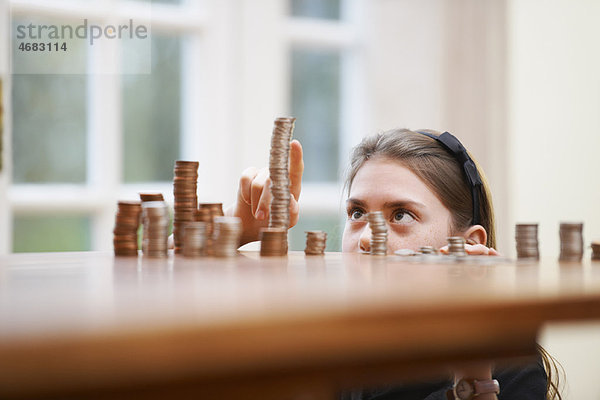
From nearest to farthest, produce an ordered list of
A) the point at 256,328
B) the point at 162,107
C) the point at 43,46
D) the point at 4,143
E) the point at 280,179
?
the point at 256,328 → the point at 280,179 → the point at 4,143 → the point at 43,46 → the point at 162,107

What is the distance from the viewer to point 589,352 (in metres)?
3.74

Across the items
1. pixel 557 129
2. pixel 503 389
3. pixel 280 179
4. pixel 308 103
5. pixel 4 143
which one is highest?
pixel 308 103

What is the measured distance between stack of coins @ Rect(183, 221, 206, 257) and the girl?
218 mm

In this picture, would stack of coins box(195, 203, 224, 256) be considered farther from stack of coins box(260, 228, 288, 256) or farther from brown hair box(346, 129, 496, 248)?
brown hair box(346, 129, 496, 248)

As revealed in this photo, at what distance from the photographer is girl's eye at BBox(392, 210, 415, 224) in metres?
1.56

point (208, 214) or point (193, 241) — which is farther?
point (208, 214)

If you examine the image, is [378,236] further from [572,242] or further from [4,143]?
[4,143]

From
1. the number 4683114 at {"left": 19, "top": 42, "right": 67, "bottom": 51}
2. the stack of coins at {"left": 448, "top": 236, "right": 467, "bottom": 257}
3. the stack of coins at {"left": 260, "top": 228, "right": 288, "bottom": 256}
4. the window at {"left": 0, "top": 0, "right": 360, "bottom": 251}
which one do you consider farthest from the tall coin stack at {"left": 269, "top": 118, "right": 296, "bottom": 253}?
the number 4683114 at {"left": 19, "top": 42, "right": 67, "bottom": 51}

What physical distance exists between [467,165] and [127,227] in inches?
34.4

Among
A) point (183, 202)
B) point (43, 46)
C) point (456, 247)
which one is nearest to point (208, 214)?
point (183, 202)

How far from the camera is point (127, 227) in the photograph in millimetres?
1107

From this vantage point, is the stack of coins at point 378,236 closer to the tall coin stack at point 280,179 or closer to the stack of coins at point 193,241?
the tall coin stack at point 280,179

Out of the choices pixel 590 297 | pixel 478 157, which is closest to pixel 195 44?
pixel 478 157

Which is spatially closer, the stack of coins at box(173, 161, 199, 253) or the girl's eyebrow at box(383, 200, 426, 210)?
the stack of coins at box(173, 161, 199, 253)
